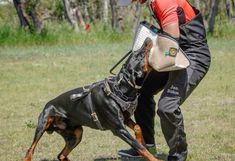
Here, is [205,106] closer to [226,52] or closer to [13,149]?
[13,149]

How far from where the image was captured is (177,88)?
5.76 metres

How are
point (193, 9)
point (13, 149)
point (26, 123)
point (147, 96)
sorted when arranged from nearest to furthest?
point (193, 9)
point (147, 96)
point (13, 149)
point (26, 123)

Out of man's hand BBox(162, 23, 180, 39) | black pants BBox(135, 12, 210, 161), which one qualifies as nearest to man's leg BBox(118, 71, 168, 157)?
black pants BBox(135, 12, 210, 161)

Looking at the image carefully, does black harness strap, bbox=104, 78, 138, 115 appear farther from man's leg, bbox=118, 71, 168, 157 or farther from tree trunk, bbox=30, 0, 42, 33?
tree trunk, bbox=30, 0, 42, 33

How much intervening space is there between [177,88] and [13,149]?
2.71 m

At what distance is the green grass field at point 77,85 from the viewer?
23.6ft

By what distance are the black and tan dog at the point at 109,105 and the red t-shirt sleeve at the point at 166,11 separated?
274 millimetres

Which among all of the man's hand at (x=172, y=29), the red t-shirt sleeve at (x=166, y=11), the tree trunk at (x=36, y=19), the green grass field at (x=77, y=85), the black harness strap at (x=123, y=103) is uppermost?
the red t-shirt sleeve at (x=166, y=11)

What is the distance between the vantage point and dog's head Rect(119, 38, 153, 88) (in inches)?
219

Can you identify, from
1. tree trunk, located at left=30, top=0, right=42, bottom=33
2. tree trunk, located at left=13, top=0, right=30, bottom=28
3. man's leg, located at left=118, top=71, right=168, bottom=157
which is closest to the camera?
man's leg, located at left=118, top=71, right=168, bottom=157

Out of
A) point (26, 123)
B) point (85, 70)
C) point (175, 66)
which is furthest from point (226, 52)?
point (175, 66)

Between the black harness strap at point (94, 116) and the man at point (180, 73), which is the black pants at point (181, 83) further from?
the black harness strap at point (94, 116)

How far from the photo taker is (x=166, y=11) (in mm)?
5469

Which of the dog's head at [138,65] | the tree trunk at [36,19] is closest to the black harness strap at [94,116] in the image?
the dog's head at [138,65]
